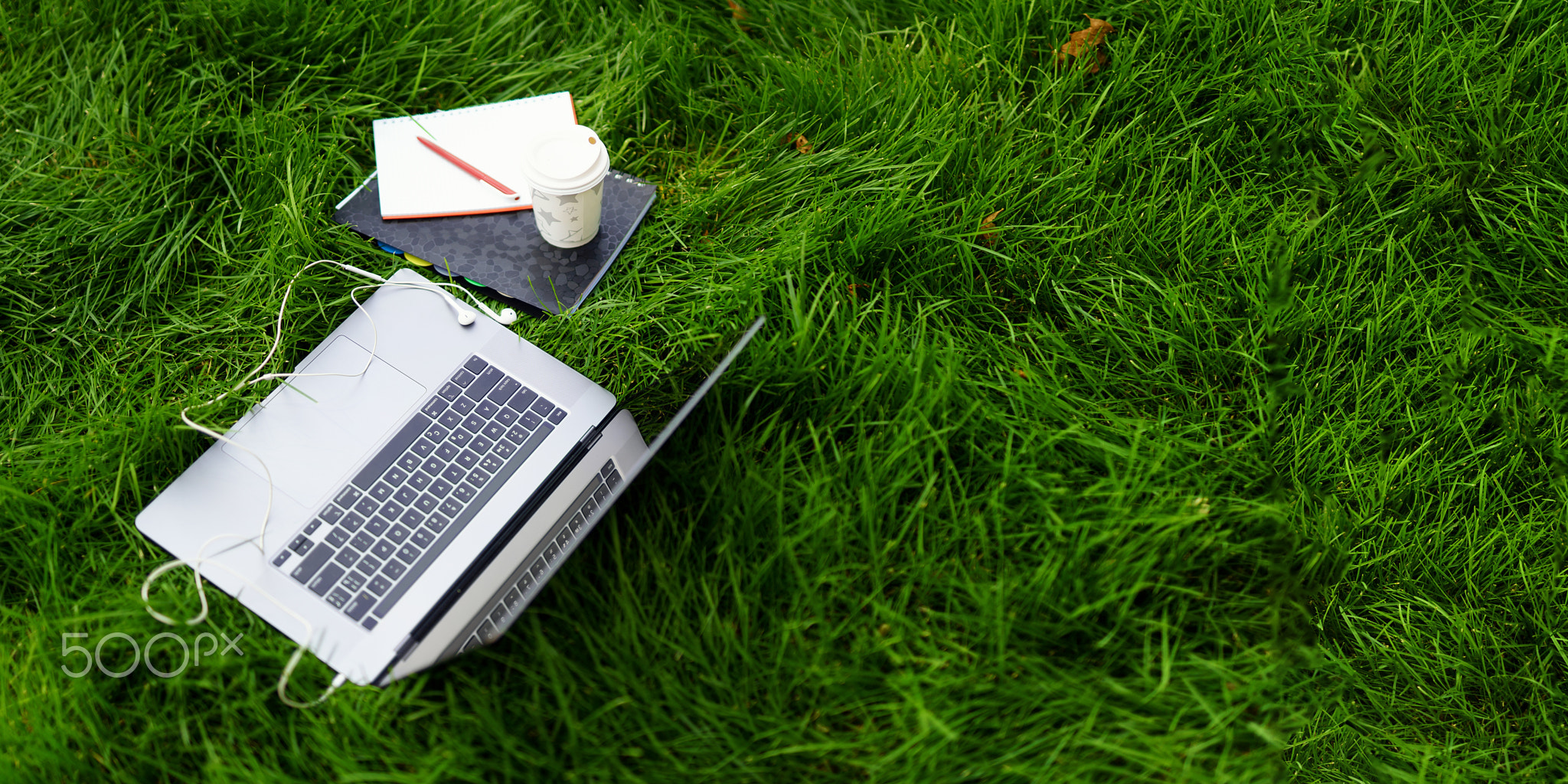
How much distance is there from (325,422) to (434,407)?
213mm

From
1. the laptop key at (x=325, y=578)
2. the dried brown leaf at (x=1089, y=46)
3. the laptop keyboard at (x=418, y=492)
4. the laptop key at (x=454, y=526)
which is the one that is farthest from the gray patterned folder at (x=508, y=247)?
the dried brown leaf at (x=1089, y=46)

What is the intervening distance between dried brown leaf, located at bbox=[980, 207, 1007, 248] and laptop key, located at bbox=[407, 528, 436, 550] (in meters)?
1.37

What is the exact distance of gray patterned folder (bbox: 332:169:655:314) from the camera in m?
1.95

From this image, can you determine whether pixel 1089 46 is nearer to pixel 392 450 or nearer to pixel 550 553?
pixel 550 553

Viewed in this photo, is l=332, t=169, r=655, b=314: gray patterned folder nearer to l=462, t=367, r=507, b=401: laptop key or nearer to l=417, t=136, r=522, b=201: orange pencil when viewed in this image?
l=417, t=136, r=522, b=201: orange pencil

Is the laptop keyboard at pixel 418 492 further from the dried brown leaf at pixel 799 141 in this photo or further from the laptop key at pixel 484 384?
the dried brown leaf at pixel 799 141

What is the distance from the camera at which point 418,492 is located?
65.3 inches

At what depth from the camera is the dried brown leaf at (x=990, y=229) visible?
2012 mm

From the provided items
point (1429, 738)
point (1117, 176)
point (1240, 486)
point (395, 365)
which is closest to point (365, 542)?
point (395, 365)

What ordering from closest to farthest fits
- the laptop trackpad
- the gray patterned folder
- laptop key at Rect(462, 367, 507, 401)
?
the laptop trackpad < laptop key at Rect(462, 367, 507, 401) < the gray patterned folder

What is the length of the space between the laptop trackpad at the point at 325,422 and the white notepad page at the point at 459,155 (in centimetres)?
43

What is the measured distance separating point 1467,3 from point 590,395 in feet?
8.39

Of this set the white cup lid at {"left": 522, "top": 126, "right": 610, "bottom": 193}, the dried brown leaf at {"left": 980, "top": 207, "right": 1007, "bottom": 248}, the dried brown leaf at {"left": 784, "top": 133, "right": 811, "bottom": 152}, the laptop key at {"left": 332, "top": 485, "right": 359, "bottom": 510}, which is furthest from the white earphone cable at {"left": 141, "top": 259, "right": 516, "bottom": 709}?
the dried brown leaf at {"left": 980, "top": 207, "right": 1007, "bottom": 248}

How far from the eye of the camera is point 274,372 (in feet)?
6.31
